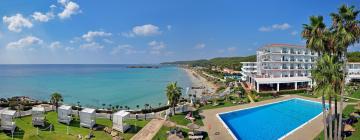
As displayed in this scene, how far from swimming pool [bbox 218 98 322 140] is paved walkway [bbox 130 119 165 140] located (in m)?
7.80

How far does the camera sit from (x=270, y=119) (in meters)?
32.0

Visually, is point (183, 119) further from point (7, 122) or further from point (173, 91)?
point (7, 122)

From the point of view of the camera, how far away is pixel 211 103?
40094 mm

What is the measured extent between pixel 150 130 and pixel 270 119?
634 inches

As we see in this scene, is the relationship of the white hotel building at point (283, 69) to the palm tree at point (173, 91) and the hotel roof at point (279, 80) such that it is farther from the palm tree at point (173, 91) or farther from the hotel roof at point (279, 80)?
the palm tree at point (173, 91)

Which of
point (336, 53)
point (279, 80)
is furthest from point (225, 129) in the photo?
point (279, 80)

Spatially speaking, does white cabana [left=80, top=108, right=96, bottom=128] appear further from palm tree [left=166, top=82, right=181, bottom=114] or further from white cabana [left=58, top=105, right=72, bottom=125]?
palm tree [left=166, top=82, right=181, bottom=114]

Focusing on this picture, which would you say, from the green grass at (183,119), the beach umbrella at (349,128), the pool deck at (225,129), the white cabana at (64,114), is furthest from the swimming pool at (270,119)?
the white cabana at (64,114)

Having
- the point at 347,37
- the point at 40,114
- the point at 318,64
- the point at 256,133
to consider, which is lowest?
the point at 256,133

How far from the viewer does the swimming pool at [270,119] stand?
2596cm

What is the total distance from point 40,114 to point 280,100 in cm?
3777

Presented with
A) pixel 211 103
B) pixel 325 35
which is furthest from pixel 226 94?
pixel 325 35

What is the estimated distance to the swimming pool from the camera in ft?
85.2

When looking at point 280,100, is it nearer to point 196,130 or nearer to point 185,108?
point 185,108
